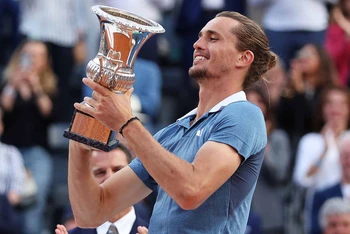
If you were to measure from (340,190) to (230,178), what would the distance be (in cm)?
395

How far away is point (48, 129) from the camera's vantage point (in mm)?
8375

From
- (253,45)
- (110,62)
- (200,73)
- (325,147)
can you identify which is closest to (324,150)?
(325,147)

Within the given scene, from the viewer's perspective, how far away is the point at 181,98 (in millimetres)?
9039

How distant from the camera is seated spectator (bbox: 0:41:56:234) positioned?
8125 millimetres

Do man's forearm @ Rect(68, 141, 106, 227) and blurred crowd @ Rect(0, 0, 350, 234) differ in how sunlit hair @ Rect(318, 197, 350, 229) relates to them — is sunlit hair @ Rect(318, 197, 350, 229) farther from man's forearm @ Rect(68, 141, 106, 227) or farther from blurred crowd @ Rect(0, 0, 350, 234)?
man's forearm @ Rect(68, 141, 106, 227)

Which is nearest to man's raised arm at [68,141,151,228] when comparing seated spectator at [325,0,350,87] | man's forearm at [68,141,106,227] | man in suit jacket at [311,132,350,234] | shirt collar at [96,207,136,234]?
man's forearm at [68,141,106,227]

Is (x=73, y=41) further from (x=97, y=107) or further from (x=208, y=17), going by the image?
(x=97, y=107)

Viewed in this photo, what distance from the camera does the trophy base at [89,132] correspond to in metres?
3.39

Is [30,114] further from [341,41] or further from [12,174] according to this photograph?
[341,41]

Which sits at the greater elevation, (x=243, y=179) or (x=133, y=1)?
(x=243, y=179)

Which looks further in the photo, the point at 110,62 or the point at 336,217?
the point at 336,217

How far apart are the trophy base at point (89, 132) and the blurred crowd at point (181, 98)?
354cm

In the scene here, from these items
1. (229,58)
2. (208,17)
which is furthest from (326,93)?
(229,58)

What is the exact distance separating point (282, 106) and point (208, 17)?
1169 millimetres
